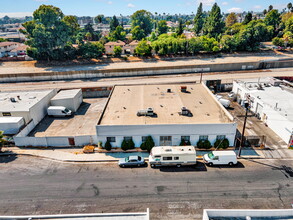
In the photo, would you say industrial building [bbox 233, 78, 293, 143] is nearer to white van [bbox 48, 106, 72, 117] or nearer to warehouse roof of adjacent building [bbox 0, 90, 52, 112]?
white van [bbox 48, 106, 72, 117]

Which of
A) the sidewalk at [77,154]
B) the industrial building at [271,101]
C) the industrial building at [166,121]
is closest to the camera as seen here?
the sidewalk at [77,154]

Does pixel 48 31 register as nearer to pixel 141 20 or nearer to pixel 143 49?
pixel 143 49

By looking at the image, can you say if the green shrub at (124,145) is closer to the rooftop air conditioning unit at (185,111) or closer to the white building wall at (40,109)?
the rooftop air conditioning unit at (185,111)

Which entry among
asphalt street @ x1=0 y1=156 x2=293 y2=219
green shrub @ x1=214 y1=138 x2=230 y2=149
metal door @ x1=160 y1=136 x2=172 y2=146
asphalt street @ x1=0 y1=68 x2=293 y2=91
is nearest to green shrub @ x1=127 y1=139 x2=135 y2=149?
asphalt street @ x1=0 y1=156 x2=293 y2=219

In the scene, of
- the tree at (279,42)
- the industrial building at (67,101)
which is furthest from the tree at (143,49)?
the tree at (279,42)

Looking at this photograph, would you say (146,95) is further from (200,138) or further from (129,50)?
(129,50)

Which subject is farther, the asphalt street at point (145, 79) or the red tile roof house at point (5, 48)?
the red tile roof house at point (5, 48)

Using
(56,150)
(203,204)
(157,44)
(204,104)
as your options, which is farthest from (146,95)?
(157,44)
